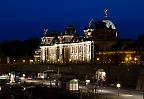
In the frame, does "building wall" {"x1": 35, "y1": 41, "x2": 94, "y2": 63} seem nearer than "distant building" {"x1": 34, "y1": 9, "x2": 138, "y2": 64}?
No

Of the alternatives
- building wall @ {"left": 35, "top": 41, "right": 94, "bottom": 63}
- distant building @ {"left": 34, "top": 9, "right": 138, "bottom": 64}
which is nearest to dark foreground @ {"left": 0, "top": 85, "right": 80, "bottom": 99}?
distant building @ {"left": 34, "top": 9, "right": 138, "bottom": 64}

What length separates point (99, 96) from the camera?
57.8m

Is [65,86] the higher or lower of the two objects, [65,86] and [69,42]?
the lower

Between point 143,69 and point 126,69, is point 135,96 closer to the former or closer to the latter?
point 143,69

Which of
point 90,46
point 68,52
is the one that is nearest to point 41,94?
point 90,46

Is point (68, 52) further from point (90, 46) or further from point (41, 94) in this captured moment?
point (41, 94)

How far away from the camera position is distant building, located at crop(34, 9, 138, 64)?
119 meters

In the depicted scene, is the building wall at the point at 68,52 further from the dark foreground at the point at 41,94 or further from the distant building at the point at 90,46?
the dark foreground at the point at 41,94

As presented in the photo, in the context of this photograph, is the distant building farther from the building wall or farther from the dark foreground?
the dark foreground

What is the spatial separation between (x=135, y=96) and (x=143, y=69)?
12.9 metres

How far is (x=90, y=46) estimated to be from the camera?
425ft

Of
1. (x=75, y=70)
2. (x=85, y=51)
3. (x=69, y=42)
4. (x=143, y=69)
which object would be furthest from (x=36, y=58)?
(x=143, y=69)

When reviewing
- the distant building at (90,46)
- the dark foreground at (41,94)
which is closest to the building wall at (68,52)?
the distant building at (90,46)

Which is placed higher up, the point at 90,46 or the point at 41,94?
the point at 90,46
